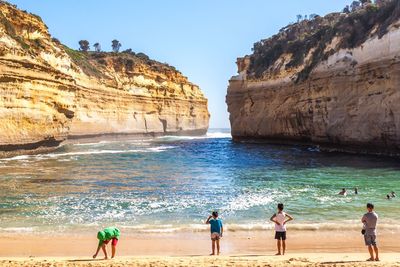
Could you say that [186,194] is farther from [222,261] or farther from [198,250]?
[222,261]

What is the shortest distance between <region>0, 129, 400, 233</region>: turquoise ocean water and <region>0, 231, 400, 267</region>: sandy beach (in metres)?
0.71

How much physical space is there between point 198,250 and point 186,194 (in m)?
6.81

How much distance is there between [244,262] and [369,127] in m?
23.1

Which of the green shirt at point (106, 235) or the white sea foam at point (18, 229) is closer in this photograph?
the green shirt at point (106, 235)

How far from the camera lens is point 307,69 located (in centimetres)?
4053

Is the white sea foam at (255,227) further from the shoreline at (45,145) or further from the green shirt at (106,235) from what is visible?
the shoreline at (45,145)

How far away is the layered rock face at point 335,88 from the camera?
27.6 m

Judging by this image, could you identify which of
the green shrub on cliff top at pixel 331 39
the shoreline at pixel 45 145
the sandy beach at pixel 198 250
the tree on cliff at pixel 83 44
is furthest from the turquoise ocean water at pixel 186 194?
the tree on cliff at pixel 83 44

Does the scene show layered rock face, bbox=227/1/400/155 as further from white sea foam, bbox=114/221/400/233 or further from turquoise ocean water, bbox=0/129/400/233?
white sea foam, bbox=114/221/400/233

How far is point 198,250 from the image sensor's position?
32.2 ft

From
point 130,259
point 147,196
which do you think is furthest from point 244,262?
point 147,196

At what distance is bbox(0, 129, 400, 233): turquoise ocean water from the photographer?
12336 millimetres

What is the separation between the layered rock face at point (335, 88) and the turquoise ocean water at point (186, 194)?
4.05 metres

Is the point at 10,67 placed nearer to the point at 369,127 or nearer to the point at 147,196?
the point at 147,196
